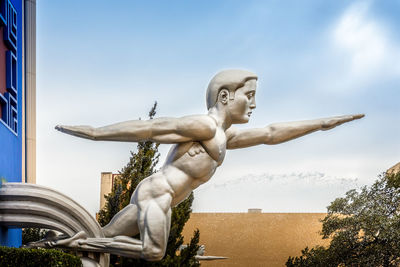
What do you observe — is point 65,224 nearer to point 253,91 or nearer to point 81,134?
point 81,134

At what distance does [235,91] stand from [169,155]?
79cm

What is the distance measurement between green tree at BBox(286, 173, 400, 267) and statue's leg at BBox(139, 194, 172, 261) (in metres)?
9.51

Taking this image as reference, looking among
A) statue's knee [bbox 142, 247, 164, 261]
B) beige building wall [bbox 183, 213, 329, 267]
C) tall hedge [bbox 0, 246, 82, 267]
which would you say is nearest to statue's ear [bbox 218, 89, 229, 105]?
statue's knee [bbox 142, 247, 164, 261]

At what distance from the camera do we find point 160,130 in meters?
5.16

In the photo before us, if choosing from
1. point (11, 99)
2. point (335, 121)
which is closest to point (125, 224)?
point (11, 99)

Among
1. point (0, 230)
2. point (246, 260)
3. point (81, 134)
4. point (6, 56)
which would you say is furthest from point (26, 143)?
point (246, 260)

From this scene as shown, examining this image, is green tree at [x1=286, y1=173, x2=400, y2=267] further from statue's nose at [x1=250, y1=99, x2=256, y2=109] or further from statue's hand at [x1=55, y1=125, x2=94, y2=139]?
statue's hand at [x1=55, y1=125, x2=94, y2=139]

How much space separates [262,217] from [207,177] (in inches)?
523

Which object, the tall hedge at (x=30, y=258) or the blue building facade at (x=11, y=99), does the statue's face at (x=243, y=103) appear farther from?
the blue building facade at (x=11, y=99)

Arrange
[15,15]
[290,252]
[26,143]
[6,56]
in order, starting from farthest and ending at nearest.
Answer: [290,252] → [26,143] → [15,15] → [6,56]

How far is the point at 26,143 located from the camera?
290 inches

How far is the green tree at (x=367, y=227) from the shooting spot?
45.6 ft

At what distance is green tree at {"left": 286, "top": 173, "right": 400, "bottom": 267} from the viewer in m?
13.9

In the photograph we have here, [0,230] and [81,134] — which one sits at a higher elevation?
[81,134]
